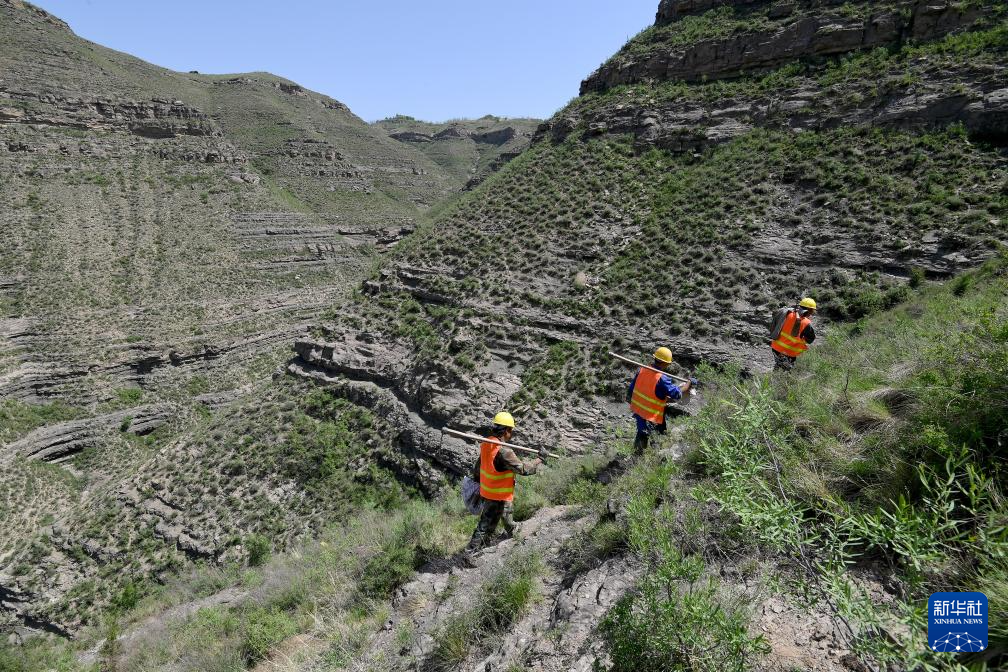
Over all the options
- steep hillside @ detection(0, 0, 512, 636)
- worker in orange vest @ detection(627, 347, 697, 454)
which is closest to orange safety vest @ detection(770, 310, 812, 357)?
worker in orange vest @ detection(627, 347, 697, 454)

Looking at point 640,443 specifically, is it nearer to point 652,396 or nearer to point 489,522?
point 652,396

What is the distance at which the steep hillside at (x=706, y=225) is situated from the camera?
1266cm

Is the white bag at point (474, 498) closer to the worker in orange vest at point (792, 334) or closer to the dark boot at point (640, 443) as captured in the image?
the dark boot at point (640, 443)

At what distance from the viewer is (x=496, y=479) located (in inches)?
236

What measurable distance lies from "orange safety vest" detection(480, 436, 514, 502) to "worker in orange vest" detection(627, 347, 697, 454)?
84.4 inches

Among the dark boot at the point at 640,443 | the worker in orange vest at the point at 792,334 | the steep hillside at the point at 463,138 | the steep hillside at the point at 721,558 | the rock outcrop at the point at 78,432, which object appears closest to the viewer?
the steep hillside at the point at 721,558

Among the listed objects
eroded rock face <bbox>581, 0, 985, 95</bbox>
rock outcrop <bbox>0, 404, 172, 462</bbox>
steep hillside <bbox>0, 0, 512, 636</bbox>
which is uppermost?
eroded rock face <bbox>581, 0, 985, 95</bbox>

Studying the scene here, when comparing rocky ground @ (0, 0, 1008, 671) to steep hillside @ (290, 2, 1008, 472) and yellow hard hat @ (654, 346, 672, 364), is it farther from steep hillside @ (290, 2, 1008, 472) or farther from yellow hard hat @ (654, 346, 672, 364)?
yellow hard hat @ (654, 346, 672, 364)

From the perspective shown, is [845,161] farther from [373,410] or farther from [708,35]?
[373,410]

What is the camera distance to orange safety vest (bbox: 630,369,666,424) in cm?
666

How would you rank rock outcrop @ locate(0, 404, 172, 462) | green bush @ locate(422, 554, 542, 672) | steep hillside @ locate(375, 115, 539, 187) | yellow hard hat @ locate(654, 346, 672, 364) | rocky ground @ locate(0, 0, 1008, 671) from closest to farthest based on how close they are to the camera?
green bush @ locate(422, 554, 542, 672)
rocky ground @ locate(0, 0, 1008, 671)
yellow hard hat @ locate(654, 346, 672, 364)
rock outcrop @ locate(0, 404, 172, 462)
steep hillside @ locate(375, 115, 539, 187)

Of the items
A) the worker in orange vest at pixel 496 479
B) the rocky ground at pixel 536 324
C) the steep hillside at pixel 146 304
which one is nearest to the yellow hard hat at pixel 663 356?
the worker in orange vest at pixel 496 479

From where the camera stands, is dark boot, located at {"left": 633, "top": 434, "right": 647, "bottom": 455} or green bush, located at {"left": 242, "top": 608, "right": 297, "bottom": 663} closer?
green bush, located at {"left": 242, "top": 608, "right": 297, "bottom": 663}

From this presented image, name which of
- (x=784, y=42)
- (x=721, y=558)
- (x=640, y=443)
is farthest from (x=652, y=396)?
(x=784, y=42)
